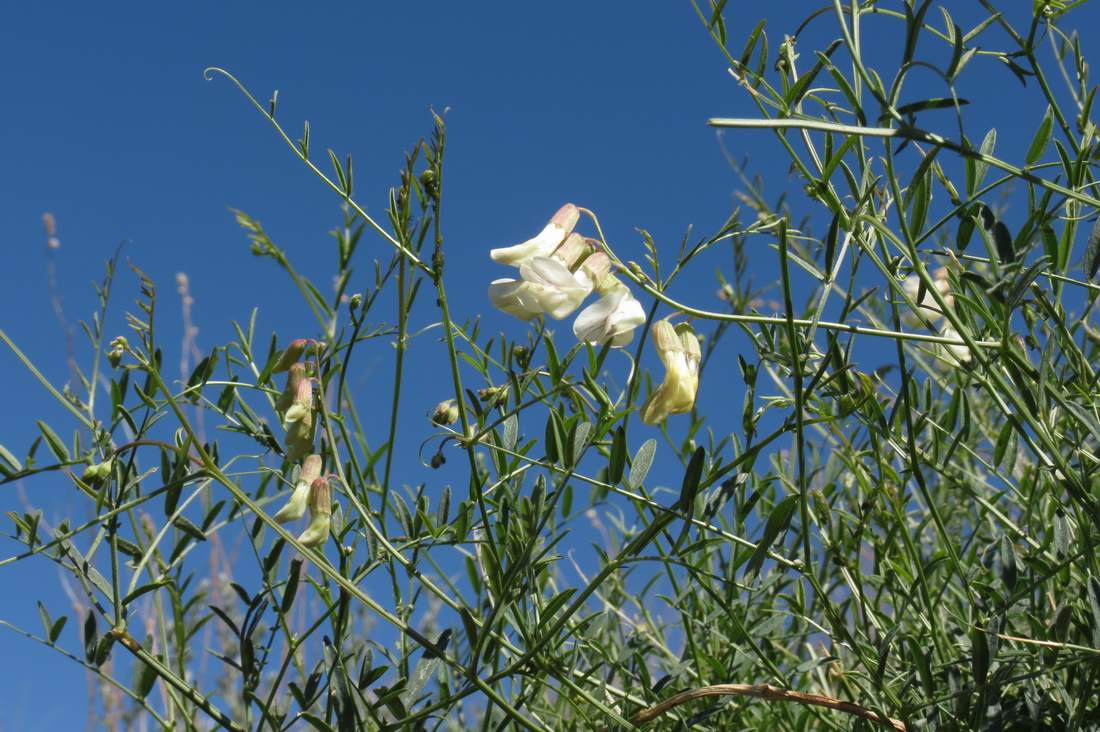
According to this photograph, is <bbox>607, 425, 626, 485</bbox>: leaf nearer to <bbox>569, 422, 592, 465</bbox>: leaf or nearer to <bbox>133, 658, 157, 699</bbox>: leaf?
<bbox>569, 422, 592, 465</bbox>: leaf

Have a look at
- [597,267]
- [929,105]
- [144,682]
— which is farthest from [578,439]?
[144,682]

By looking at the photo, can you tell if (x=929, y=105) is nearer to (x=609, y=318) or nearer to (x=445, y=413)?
(x=609, y=318)

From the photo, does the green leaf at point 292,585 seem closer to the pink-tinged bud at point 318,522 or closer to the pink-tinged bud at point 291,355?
the pink-tinged bud at point 318,522

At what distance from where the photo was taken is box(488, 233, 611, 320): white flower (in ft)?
3.04

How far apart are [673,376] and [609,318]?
2.9 inches

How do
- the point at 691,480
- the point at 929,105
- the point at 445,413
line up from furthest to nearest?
1. the point at 445,413
2. the point at 691,480
3. the point at 929,105

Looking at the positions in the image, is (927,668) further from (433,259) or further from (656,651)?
(656,651)

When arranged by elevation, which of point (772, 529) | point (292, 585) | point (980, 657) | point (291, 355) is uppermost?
point (291, 355)

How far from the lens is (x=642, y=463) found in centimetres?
98

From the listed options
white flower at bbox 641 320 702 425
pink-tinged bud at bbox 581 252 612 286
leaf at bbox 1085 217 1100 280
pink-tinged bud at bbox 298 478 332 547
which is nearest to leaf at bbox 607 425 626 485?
white flower at bbox 641 320 702 425

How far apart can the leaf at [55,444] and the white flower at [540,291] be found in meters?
0.43

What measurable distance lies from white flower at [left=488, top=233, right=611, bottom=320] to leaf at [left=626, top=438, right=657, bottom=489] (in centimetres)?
14

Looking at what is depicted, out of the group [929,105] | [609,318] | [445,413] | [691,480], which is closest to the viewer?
[929,105]

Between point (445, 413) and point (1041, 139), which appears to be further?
point (445, 413)
